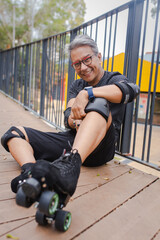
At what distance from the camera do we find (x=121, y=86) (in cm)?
162

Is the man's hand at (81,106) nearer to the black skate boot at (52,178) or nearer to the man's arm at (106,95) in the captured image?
the man's arm at (106,95)

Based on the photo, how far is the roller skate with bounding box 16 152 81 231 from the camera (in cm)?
88

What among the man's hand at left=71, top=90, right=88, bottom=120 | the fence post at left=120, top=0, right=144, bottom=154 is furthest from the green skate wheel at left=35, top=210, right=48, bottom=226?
the fence post at left=120, top=0, right=144, bottom=154

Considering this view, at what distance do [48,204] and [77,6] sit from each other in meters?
30.9

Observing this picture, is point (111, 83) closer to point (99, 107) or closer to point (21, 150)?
point (99, 107)

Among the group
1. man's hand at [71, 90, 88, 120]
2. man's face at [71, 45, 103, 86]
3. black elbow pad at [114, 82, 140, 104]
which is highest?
man's face at [71, 45, 103, 86]

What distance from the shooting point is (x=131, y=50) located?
2283mm

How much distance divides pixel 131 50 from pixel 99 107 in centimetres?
113

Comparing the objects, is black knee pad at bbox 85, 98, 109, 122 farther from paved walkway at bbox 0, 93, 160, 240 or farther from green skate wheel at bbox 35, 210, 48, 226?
green skate wheel at bbox 35, 210, 48, 226

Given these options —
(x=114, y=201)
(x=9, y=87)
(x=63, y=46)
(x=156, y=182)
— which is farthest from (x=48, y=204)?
(x=9, y=87)

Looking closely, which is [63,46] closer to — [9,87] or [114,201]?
[114,201]

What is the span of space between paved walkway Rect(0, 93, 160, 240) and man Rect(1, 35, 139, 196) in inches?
6.7

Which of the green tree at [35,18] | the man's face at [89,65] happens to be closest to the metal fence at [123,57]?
the man's face at [89,65]

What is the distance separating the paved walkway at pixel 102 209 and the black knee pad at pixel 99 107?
525 millimetres
